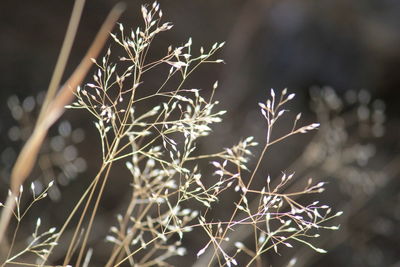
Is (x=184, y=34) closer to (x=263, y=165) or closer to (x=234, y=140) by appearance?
(x=234, y=140)

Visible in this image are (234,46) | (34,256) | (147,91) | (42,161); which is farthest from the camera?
(234,46)

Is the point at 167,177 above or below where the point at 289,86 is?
above

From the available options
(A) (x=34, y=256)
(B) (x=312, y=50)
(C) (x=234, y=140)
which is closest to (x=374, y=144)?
(B) (x=312, y=50)

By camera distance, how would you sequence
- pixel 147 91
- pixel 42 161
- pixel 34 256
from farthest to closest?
pixel 147 91 → pixel 42 161 → pixel 34 256

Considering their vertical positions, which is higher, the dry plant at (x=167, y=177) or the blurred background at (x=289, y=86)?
the dry plant at (x=167, y=177)

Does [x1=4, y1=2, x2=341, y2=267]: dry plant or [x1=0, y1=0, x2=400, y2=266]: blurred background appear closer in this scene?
[x1=4, y1=2, x2=341, y2=267]: dry plant

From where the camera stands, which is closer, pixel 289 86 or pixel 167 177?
pixel 167 177

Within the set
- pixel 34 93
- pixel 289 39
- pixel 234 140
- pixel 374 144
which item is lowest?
pixel 374 144

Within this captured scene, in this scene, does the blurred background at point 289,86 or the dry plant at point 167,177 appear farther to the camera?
the blurred background at point 289,86
